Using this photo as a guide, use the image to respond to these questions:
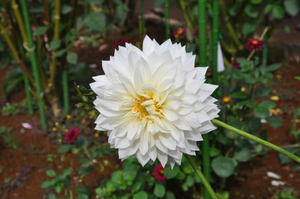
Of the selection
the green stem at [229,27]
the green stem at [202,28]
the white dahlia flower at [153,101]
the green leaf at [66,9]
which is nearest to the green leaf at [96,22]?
the green leaf at [66,9]

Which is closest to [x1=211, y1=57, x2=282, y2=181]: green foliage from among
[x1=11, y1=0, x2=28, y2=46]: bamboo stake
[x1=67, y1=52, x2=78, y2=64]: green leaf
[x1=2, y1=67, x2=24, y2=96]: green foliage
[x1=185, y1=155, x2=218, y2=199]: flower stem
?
[x1=185, y1=155, x2=218, y2=199]: flower stem

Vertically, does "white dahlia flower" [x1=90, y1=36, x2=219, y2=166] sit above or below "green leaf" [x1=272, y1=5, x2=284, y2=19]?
above

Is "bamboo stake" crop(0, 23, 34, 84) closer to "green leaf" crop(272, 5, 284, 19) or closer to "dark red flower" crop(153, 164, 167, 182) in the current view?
"dark red flower" crop(153, 164, 167, 182)

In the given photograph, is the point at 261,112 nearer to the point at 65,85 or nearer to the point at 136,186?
the point at 136,186

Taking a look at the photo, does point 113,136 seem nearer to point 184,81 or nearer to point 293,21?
point 184,81

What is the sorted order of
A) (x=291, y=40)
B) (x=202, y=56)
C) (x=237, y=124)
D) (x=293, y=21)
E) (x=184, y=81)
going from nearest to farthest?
(x=184, y=81) → (x=202, y=56) → (x=237, y=124) → (x=291, y=40) → (x=293, y=21)

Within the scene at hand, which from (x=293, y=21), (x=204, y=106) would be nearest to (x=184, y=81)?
(x=204, y=106)
